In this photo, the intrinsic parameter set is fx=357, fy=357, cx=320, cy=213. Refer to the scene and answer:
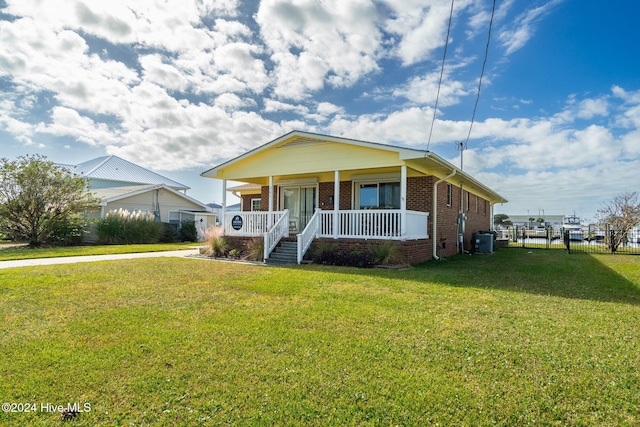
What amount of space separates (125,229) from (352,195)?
13.9m

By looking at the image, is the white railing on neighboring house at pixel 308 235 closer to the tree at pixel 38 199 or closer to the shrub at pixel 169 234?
the tree at pixel 38 199

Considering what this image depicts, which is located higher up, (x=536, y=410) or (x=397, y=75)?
(x=397, y=75)

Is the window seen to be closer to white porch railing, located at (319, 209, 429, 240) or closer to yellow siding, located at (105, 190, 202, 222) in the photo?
yellow siding, located at (105, 190, 202, 222)

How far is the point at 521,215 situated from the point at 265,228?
103 meters

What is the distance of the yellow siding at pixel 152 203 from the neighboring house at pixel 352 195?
551 inches

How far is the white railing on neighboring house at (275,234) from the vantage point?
12.2 metres

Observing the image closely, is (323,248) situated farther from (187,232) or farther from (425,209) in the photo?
(187,232)

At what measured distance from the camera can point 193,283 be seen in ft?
25.0

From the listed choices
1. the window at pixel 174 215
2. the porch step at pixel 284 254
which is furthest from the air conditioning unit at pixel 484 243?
the window at pixel 174 215

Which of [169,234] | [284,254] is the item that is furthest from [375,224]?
[169,234]

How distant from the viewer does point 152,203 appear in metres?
27.7

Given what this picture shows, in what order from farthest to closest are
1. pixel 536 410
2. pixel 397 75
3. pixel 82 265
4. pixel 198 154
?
pixel 198 154 < pixel 397 75 < pixel 82 265 < pixel 536 410

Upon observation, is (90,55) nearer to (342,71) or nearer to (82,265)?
(82,265)

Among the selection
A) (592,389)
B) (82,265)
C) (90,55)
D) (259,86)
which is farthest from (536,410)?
(259,86)
